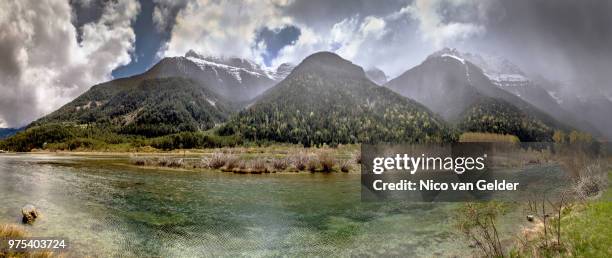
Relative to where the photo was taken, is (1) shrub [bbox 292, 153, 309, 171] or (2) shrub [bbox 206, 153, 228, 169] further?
(2) shrub [bbox 206, 153, 228, 169]

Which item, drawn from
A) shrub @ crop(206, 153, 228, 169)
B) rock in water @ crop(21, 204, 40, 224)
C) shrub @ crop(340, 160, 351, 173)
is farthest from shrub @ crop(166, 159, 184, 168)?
rock in water @ crop(21, 204, 40, 224)

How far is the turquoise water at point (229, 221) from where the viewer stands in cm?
1530

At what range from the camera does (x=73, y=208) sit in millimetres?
22562

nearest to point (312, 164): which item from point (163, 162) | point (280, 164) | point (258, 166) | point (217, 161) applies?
point (280, 164)

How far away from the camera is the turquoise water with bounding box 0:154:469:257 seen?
15.3 metres

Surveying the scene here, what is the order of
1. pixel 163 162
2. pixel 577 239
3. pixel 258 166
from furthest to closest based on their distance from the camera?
1. pixel 163 162
2. pixel 258 166
3. pixel 577 239

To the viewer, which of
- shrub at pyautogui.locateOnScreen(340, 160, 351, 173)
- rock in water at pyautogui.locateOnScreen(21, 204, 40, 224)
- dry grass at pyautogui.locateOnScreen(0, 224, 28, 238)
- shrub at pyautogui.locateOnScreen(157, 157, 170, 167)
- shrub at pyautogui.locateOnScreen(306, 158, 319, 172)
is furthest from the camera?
shrub at pyautogui.locateOnScreen(157, 157, 170, 167)

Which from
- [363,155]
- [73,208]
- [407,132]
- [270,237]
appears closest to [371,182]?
[363,155]

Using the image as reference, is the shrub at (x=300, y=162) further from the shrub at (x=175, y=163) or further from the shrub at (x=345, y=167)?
the shrub at (x=175, y=163)

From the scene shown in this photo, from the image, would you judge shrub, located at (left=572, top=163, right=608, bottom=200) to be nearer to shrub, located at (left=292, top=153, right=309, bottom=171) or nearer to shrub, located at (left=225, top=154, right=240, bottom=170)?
shrub, located at (left=292, top=153, right=309, bottom=171)

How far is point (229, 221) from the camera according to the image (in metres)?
20.0

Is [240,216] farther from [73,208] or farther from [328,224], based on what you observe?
[73,208]

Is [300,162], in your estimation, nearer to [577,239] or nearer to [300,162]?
[300,162]

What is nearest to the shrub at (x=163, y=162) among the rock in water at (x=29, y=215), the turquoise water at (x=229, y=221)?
the turquoise water at (x=229, y=221)
